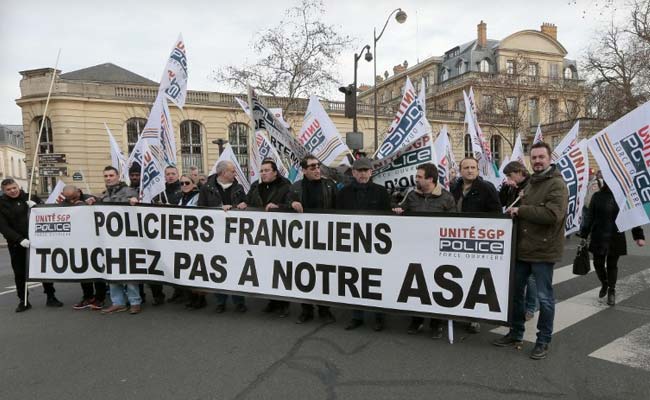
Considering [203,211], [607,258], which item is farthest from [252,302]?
[607,258]

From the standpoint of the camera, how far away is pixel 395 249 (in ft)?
15.1

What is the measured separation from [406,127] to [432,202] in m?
1.58

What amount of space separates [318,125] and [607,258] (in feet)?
14.2

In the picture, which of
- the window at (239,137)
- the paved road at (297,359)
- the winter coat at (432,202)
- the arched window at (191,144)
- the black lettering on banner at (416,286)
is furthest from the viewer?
the window at (239,137)

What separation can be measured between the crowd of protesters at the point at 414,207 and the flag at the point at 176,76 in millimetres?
1102

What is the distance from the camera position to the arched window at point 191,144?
32.0m

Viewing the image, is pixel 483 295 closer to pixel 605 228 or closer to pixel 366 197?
pixel 366 197

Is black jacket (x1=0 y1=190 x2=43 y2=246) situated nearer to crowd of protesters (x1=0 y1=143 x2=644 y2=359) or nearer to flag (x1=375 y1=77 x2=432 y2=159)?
crowd of protesters (x1=0 y1=143 x2=644 y2=359)

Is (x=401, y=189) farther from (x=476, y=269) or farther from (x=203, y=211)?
(x=203, y=211)

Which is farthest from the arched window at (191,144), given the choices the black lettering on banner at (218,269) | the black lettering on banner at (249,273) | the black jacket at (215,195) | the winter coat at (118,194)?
the black lettering on banner at (249,273)

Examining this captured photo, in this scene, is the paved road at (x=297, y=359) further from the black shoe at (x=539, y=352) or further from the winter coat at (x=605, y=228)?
the winter coat at (x=605, y=228)

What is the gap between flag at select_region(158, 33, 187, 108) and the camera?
6.56m

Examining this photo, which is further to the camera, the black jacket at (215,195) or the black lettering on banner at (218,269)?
the black jacket at (215,195)

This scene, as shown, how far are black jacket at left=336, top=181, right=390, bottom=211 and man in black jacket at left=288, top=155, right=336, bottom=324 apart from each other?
0.32m
